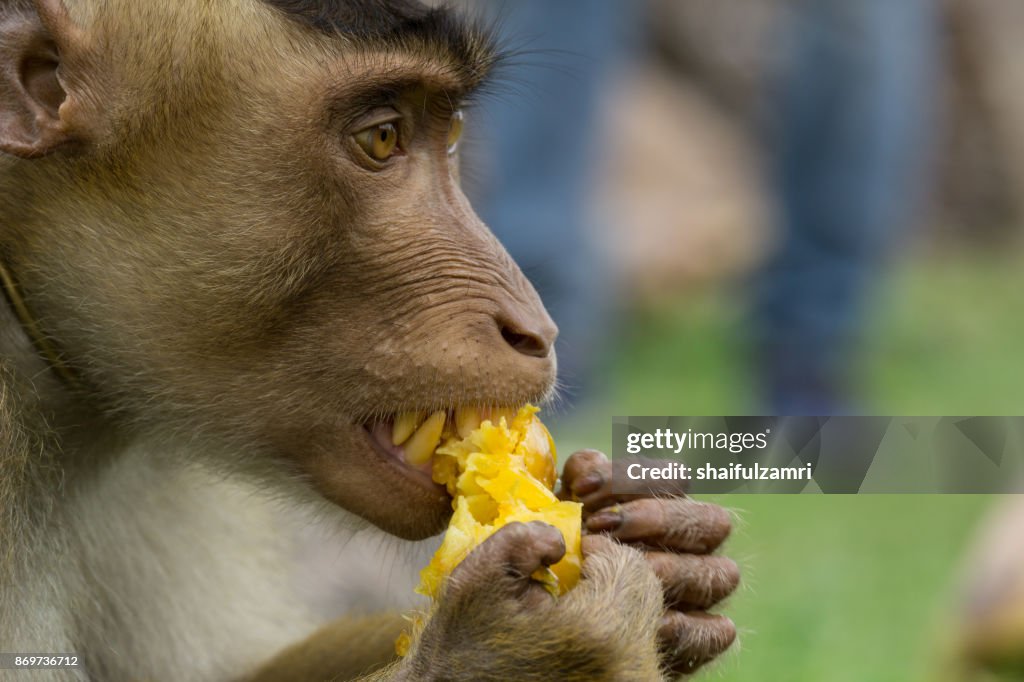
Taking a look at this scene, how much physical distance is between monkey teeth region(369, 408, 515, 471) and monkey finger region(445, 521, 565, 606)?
0.46 m

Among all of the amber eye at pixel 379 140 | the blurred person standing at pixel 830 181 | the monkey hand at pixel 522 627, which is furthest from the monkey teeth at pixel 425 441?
the blurred person standing at pixel 830 181

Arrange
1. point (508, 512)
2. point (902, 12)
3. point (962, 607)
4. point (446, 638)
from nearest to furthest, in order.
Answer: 1. point (446, 638)
2. point (508, 512)
3. point (962, 607)
4. point (902, 12)

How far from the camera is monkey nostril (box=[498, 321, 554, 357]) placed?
344 cm

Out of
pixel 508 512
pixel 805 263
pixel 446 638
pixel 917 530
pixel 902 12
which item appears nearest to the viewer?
pixel 446 638

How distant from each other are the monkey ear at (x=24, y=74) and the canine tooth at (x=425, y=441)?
0.98 meters

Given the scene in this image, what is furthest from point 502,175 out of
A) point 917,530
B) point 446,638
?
point 446,638

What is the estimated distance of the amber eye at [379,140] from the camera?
11.4 feet

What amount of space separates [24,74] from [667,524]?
1.70 m

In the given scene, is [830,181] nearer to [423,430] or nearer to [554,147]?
[554,147]

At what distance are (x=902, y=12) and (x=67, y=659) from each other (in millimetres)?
5542

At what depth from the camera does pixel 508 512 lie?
3.32m

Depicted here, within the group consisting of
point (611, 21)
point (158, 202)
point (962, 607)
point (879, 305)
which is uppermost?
point (879, 305)

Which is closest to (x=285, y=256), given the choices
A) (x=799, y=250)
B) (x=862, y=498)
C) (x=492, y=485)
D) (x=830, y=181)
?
(x=492, y=485)

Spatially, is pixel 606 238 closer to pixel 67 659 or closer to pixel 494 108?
pixel 494 108
